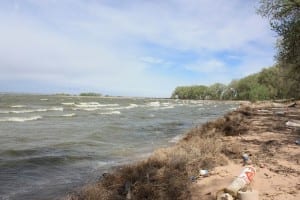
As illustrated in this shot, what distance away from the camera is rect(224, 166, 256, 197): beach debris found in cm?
712

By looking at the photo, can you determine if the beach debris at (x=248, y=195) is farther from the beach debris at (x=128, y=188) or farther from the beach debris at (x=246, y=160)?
the beach debris at (x=246, y=160)

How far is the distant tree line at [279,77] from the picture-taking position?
2200 cm

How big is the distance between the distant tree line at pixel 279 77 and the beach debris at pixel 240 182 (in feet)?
50.0

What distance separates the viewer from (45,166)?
549 inches

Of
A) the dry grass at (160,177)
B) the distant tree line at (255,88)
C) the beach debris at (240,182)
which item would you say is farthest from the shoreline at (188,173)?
the distant tree line at (255,88)

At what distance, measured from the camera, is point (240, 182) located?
7488 millimetres

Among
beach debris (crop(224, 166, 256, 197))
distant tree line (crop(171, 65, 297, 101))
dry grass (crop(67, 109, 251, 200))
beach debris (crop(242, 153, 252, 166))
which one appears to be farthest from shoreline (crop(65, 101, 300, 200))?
distant tree line (crop(171, 65, 297, 101))

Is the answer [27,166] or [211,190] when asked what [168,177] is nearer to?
[211,190]

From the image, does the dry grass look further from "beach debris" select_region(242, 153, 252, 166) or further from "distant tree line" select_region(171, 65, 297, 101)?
"distant tree line" select_region(171, 65, 297, 101)

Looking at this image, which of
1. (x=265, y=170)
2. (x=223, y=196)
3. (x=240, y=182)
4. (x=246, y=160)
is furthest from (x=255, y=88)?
(x=223, y=196)

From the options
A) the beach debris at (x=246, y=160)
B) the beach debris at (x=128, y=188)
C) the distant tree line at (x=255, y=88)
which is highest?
the distant tree line at (x=255, y=88)

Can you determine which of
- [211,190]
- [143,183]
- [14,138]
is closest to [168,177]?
[143,183]

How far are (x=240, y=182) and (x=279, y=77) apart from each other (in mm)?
54296

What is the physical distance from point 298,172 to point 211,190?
95.9 inches
